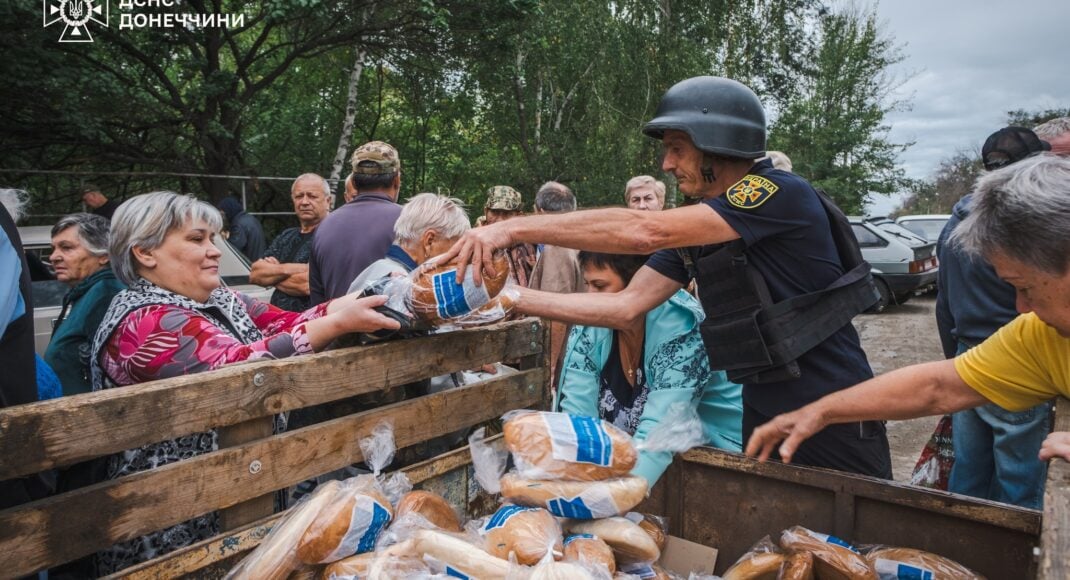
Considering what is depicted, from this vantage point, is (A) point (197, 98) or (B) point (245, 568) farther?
(A) point (197, 98)

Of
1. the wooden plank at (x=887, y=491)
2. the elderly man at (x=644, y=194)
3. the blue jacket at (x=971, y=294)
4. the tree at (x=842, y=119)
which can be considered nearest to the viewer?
the wooden plank at (x=887, y=491)

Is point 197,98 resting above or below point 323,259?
above

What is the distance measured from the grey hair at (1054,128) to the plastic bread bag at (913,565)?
9.21 ft

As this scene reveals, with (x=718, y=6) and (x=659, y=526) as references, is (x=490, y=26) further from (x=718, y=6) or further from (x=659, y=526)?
(x=659, y=526)

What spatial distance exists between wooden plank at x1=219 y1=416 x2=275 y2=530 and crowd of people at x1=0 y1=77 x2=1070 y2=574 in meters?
0.28

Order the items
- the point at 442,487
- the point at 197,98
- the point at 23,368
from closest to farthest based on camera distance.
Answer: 1. the point at 23,368
2. the point at 442,487
3. the point at 197,98

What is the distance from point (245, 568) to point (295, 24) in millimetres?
13935

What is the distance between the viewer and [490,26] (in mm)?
12930

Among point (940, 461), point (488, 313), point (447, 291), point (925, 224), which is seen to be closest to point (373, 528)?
point (447, 291)

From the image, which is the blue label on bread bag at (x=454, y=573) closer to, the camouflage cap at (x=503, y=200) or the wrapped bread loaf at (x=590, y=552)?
the wrapped bread loaf at (x=590, y=552)

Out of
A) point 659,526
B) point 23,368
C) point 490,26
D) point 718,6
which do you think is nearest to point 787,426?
point 659,526

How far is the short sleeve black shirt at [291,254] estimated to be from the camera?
4809 mm

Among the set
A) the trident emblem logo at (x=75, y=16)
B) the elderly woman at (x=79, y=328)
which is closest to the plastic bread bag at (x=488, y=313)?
the elderly woman at (x=79, y=328)

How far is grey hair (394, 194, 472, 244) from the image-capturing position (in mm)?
2869
